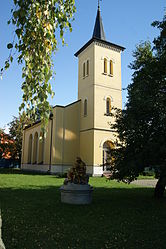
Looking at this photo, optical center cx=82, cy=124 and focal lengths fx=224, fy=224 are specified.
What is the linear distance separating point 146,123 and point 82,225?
16.1ft

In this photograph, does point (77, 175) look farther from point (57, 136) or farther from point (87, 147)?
point (57, 136)

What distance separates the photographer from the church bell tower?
23734 millimetres

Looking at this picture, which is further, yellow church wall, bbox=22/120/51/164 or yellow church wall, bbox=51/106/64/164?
yellow church wall, bbox=22/120/51/164

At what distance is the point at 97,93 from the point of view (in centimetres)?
2483

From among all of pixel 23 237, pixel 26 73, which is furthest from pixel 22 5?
pixel 23 237

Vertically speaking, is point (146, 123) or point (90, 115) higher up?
point (90, 115)

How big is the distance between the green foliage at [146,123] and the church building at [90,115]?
46.1 feet

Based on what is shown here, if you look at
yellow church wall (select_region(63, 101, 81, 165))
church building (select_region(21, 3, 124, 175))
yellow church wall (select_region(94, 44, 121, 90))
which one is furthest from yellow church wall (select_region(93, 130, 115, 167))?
yellow church wall (select_region(94, 44, 121, 90))

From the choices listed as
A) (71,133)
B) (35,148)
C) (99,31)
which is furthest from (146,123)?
(35,148)

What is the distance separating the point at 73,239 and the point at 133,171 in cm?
444

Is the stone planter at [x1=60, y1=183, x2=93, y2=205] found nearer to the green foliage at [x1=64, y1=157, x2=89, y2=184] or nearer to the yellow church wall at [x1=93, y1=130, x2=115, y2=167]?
the green foliage at [x1=64, y1=157, x2=89, y2=184]

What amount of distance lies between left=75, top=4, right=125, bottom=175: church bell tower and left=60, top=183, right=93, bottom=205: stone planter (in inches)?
582

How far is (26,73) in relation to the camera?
3.08 metres

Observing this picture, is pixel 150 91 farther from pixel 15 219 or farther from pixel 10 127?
pixel 10 127
